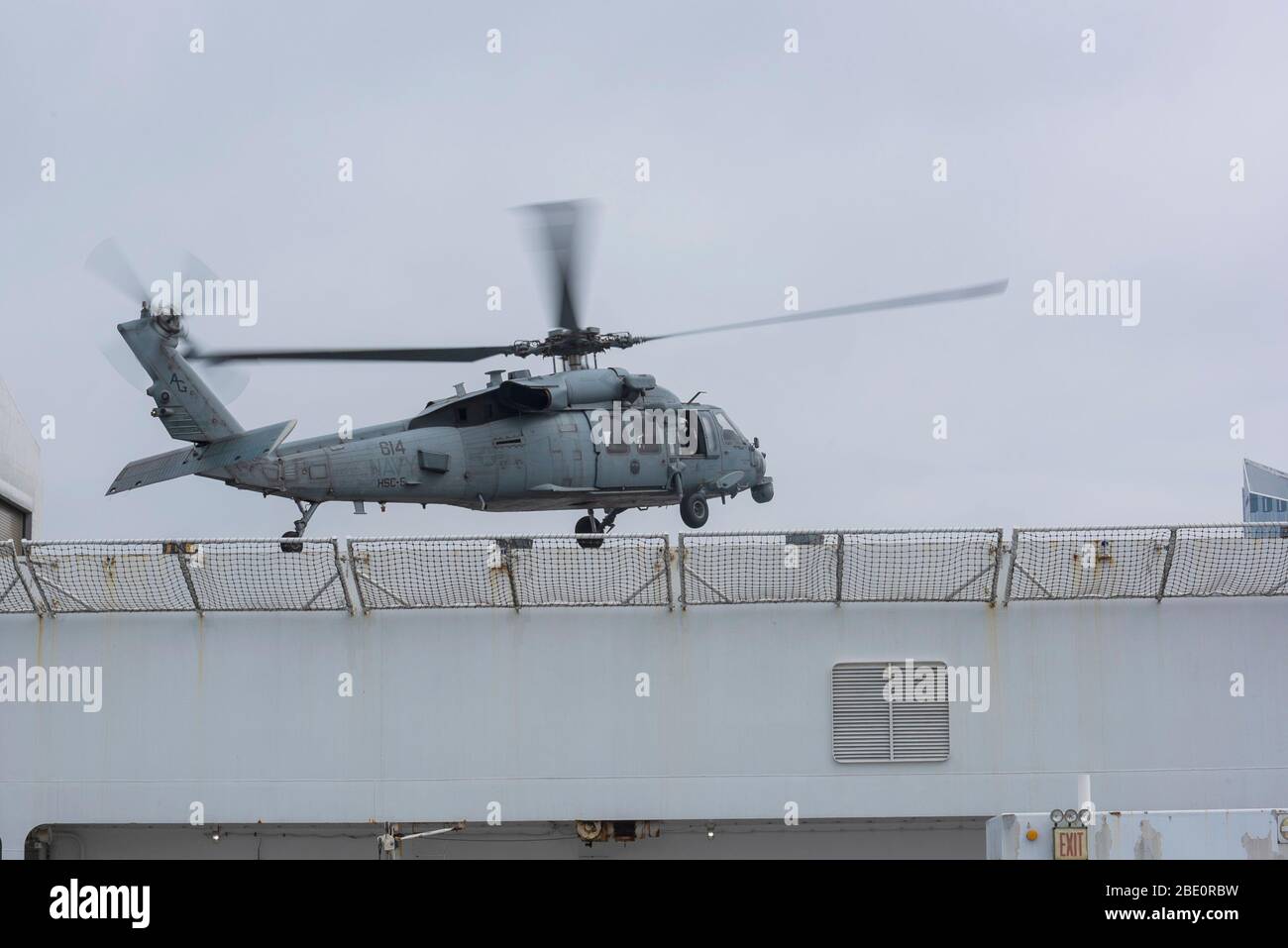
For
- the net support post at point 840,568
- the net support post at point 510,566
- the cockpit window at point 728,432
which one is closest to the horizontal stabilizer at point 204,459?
the net support post at point 510,566

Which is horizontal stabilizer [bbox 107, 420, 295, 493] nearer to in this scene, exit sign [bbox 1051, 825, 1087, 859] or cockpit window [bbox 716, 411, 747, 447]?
cockpit window [bbox 716, 411, 747, 447]

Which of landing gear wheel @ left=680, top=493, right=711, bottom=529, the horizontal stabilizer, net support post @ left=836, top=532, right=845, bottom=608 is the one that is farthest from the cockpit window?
net support post @ left=836, top=532, right=845, bottom=608

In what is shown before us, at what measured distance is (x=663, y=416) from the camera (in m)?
30.2

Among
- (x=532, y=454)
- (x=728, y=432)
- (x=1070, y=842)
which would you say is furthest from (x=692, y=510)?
(x=1070, y=842)

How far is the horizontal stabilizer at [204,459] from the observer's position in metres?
A: 25.6

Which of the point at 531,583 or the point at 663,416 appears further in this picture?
the point at 663,416

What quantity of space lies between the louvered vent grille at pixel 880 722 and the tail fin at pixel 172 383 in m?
12.1

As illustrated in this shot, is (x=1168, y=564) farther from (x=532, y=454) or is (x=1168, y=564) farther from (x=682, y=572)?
(x=532, y=454)

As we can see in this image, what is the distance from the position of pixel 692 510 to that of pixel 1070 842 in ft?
53.0

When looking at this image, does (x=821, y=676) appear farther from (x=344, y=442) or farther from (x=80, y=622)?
(x=344, y=442)

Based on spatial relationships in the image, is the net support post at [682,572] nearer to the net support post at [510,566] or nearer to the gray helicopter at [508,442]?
the net support post at [510,566]

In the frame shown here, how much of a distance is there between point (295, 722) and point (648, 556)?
187 inches
